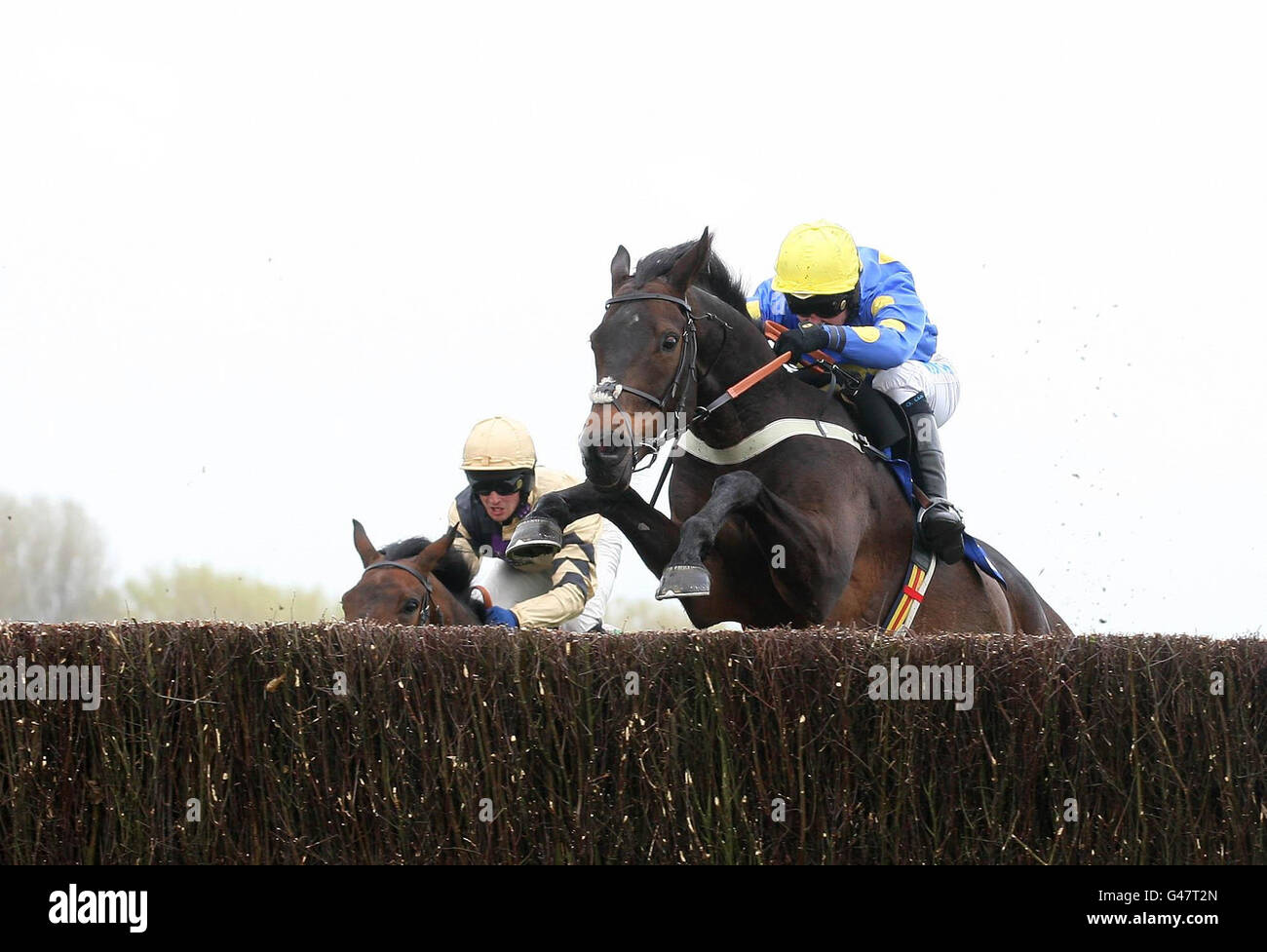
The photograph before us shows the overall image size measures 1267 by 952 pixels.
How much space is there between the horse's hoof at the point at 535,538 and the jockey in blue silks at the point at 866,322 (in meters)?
1.25

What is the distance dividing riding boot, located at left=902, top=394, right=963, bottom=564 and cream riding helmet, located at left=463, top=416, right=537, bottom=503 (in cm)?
158

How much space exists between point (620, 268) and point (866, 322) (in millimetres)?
1070

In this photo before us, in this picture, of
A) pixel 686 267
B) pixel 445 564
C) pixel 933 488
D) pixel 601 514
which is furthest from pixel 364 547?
pixel 933 488

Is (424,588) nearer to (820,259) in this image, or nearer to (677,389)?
(677,389)

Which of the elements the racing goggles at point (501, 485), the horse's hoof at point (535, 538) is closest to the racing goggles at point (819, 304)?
the racing goggles at point (501, 485)

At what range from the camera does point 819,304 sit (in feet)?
21.6

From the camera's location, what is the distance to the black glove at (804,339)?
20.6 feet

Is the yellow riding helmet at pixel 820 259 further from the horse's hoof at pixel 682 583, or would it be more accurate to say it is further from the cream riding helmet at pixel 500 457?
the horse's hoof at pixel 682 583

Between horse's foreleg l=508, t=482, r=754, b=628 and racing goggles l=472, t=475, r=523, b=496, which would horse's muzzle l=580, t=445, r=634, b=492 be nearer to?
horse's foreleg l=508, t=482, r=754, b=628

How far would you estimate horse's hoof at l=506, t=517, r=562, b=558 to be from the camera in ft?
18.6
